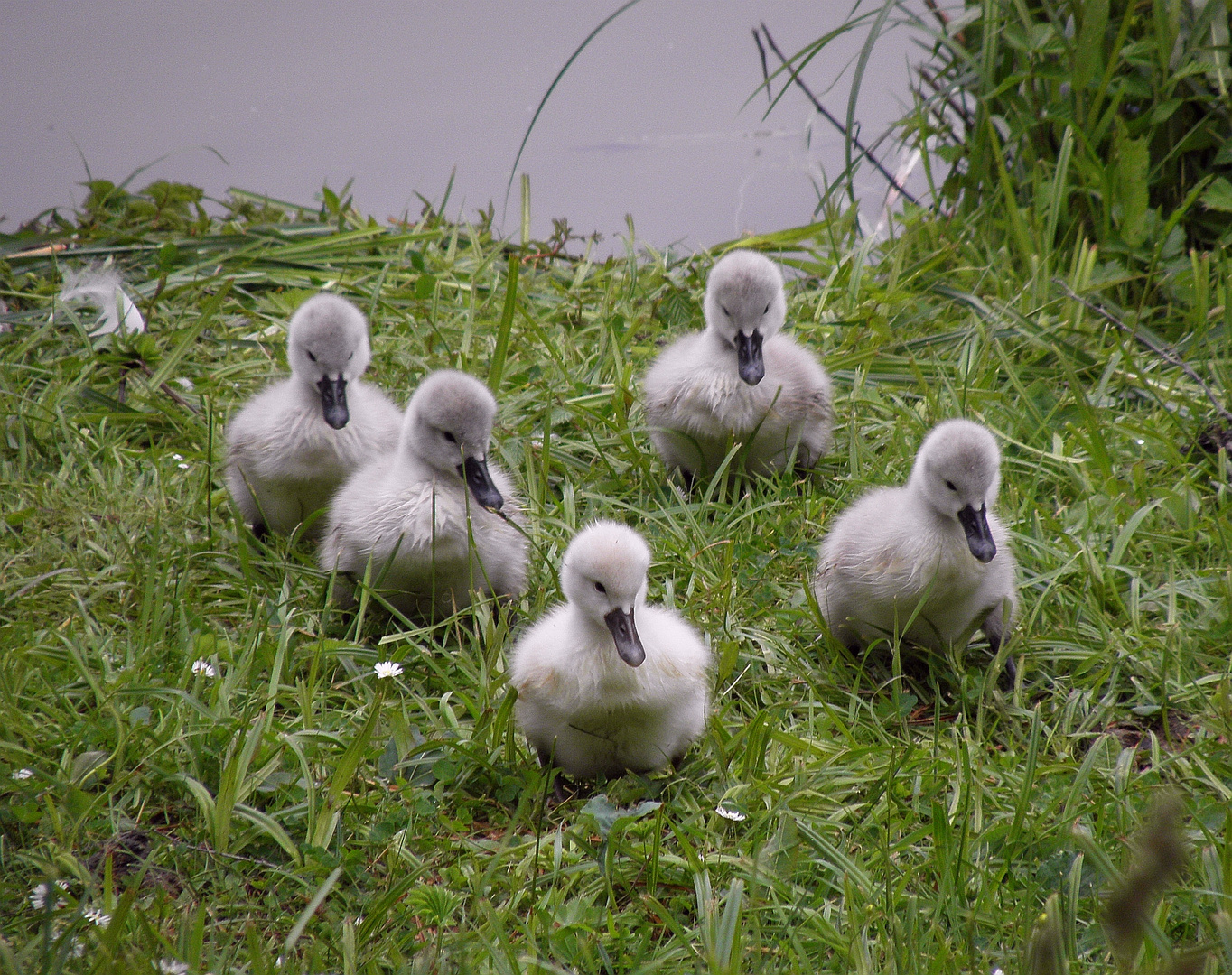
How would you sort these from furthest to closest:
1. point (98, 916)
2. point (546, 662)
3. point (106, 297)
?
point (106, 297) < point (546, 662) < point (98, 916)

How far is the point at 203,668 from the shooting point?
2254 mm

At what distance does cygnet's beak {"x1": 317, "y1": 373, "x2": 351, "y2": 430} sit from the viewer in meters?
2.82

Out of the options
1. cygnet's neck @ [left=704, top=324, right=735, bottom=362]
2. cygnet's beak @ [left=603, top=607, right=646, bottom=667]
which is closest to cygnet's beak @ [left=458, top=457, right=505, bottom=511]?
cygnet's beak @ [left=603, top=607, right=646, bottom=667]

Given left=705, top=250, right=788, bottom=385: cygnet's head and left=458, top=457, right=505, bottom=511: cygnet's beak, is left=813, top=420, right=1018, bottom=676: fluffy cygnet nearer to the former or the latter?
left=705, top=250, right=788, bottom=385: cygnet's head

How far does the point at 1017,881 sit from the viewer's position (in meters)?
1.79

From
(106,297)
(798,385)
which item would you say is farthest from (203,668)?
(106,297)

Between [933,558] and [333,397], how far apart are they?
1601 millimetres

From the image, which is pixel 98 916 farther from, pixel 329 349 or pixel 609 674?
pixel 329 349

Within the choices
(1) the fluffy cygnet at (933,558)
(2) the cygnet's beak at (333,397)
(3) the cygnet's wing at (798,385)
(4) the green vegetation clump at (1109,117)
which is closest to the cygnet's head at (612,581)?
(1) the fluffy cygnet at (933,558)

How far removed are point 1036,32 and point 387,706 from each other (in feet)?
11.4

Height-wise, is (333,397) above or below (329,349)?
below

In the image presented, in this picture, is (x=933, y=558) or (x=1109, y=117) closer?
(x=933, y=558)

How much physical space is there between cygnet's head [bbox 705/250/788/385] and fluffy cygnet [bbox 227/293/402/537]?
1.01 m

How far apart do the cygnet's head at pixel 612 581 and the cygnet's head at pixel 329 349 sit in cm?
110
